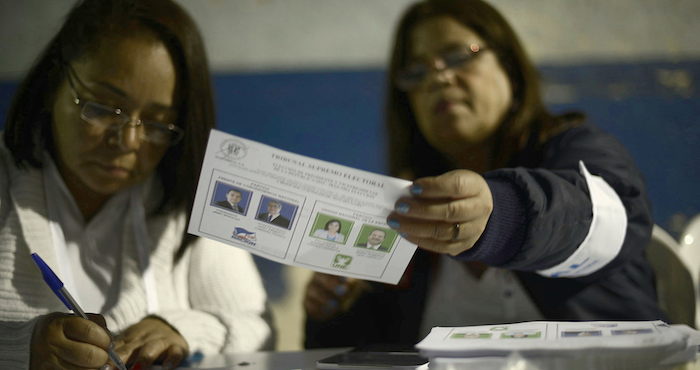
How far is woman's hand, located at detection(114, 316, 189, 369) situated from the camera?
0.67m

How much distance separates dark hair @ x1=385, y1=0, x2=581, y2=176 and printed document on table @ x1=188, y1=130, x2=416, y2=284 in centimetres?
35

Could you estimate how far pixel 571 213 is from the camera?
2.09 ft

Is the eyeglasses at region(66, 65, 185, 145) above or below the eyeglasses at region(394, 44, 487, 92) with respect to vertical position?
below

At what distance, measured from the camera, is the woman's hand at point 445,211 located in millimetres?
559

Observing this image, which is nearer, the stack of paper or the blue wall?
the stack of paper

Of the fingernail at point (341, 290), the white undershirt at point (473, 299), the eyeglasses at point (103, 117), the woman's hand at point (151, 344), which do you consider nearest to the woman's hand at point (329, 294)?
the fingernail at point (341, 290)

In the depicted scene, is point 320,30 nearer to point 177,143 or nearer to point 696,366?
point 177,143

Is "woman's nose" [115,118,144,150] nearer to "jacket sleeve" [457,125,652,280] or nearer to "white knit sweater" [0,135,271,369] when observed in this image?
"white knit sweater" [0,135,271,369]

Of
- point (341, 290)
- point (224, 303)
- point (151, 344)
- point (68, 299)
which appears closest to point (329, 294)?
point (341, 290)

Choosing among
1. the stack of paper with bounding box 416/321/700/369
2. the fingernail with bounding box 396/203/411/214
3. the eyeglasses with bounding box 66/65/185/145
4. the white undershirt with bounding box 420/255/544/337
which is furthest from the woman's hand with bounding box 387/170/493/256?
the eyeglasses with bounding box 66/65/185/145

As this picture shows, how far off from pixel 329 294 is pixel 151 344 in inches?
12.1

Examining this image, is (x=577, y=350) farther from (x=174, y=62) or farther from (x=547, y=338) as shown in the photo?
(x=174, y=62)

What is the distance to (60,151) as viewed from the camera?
799 millimetres

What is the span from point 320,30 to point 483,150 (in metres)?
0.33
